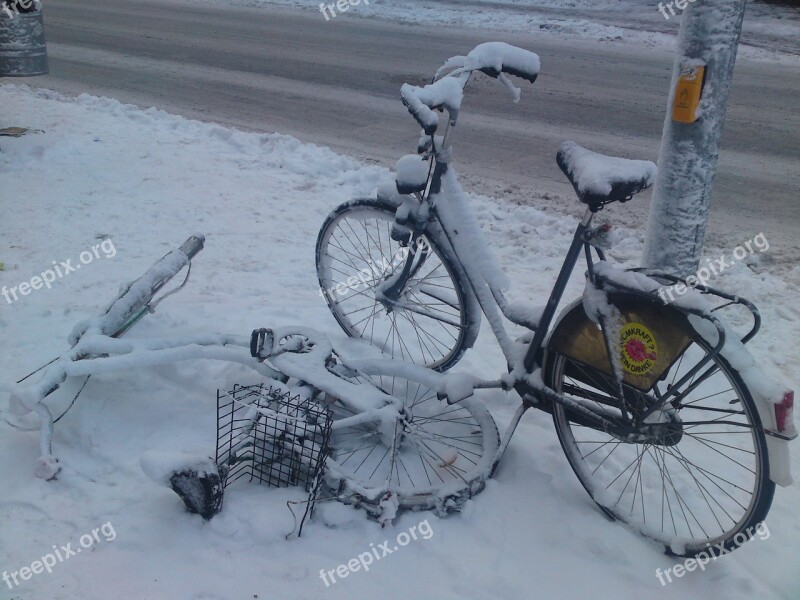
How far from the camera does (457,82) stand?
11.2ft

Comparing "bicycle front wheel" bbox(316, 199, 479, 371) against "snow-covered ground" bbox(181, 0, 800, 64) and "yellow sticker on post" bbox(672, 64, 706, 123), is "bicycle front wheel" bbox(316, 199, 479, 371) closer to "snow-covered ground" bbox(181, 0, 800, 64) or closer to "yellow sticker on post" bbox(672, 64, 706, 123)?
"yellow sticker on post" bbox(672, 64, 706, 123)

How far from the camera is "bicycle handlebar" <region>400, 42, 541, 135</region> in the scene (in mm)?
3344

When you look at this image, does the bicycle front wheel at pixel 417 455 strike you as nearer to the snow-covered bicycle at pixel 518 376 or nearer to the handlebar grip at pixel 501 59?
the snow-covered bicycle at pixel 518 376

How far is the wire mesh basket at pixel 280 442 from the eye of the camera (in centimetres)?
306

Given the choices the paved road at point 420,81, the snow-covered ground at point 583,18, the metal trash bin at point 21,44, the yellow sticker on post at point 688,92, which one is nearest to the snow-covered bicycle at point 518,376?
the yellow sticker on post at point 688,92

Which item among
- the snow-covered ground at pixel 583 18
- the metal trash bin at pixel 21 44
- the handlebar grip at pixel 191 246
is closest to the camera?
the handlebar grip at pixel 191 246

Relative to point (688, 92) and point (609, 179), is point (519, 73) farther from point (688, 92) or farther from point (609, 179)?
point (688, 92)

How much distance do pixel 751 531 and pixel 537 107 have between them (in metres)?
7.46

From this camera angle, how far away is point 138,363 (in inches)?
135

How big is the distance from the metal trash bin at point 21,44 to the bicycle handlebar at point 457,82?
5.04 metres

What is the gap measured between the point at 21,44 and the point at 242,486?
5564 millimetres

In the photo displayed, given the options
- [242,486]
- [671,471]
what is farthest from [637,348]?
[242,486]

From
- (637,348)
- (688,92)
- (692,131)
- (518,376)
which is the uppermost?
(688,92)

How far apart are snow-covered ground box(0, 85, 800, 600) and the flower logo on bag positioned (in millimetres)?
699
